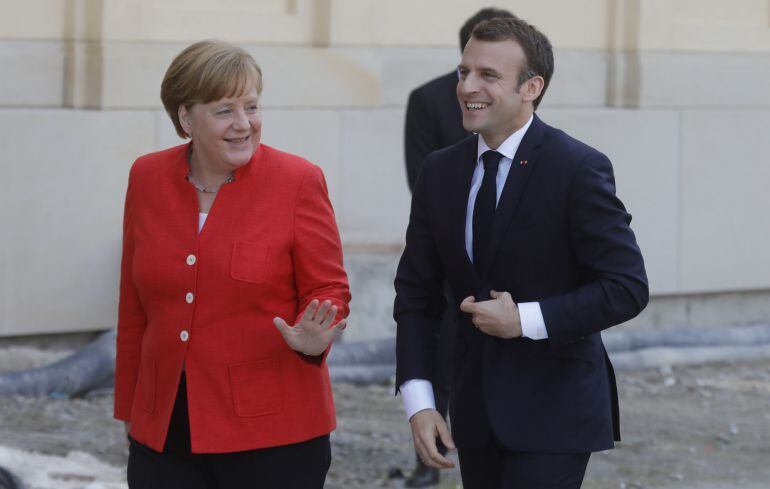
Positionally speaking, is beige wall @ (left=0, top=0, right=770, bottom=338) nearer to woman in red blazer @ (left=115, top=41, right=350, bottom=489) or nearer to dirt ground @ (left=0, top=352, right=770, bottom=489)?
dirt ground @ (left=0, top=352, right=770, bottom=489)

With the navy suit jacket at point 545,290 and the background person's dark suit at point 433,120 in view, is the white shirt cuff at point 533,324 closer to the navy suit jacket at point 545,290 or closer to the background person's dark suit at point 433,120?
the navy suit jacket at point 545,290

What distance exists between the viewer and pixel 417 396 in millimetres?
3875

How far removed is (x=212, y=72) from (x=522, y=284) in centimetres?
94

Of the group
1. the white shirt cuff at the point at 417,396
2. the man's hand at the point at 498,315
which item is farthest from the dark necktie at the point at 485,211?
the white shirt cuff at the point at 417,396

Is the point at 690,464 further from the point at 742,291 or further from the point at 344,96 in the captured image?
the point at 742,291

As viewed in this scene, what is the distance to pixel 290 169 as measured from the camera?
391 cm

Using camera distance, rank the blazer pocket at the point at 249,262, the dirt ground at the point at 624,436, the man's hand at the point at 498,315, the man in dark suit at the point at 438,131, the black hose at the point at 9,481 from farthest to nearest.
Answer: the dirt ground at the point at 624,436
the man in dark suit at the point at 438,131
the black hose at the point at 9,481
the blazer pocket at the point at 249,262
the man's hand at the point at 498,315

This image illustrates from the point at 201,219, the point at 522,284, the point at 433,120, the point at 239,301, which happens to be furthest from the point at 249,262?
the point at 433,120

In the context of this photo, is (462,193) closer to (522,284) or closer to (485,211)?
(485,211)

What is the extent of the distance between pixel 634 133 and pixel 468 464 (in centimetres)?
693

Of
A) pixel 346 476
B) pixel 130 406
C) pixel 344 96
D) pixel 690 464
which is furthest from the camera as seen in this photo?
pixel 344 96

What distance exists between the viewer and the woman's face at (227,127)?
3809 mm

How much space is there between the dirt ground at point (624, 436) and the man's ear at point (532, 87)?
2823 millimetres

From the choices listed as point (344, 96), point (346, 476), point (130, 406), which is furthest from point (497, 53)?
point (344, 96)
